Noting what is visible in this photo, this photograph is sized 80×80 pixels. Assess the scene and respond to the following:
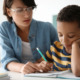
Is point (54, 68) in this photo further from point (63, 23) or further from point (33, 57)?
point (63, 23)

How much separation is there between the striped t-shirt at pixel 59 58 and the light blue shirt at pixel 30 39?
0.20 m

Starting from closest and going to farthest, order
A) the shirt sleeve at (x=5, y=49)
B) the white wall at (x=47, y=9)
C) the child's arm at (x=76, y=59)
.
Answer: the child's arm at (x=76, y=59) < the shirt sleeve at (x=5, y=49) < the white wall at (x=47, y=9)

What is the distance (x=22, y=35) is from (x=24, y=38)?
33mm

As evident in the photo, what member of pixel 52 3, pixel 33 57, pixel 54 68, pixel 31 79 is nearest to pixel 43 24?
pixel 33 57

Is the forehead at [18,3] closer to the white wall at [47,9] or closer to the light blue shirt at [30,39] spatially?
the light blue shirt at [30,39]

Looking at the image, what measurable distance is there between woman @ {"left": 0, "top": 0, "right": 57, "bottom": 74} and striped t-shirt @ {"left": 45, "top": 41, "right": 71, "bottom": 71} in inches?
5.6

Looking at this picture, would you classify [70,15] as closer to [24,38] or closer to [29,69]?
[29,69]

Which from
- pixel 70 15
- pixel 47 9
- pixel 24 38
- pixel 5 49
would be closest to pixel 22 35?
pixel 24 38

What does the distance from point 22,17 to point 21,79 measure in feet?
1.97

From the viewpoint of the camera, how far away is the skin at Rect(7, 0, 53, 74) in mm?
1071

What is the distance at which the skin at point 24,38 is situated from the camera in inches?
42.2

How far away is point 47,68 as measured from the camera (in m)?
1.09

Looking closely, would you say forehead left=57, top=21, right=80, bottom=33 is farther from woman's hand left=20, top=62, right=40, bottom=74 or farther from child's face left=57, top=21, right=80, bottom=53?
woman's hand left=20, top=62, right=40, bottom=74

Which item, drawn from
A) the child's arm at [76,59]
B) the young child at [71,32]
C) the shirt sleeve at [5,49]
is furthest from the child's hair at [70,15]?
the shirt sleeve at [5,49]
